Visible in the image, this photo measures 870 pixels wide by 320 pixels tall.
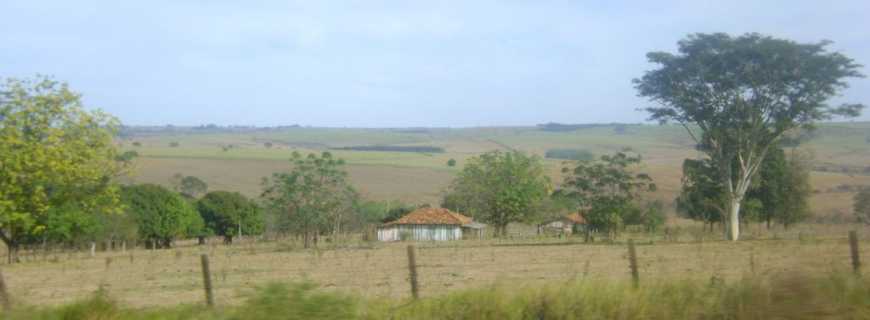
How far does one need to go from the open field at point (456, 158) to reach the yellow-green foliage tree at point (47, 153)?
1184 inches

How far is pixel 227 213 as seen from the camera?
6769cm

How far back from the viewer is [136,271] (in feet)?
91.4

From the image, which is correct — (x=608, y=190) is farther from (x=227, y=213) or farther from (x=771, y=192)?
(x=227, y=213)

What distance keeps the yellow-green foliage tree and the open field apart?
30083mm

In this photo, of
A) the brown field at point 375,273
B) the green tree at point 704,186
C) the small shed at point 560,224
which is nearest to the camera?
the brown field at point 375,273

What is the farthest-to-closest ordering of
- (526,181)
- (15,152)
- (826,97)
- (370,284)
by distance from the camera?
(526,181)
(826,97)
(15,152)
(370,284)

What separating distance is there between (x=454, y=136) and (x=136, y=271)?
168 meters

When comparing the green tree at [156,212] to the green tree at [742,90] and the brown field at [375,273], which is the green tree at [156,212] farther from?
the green tree at [742,90]

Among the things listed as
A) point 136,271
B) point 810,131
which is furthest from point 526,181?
point 136,271

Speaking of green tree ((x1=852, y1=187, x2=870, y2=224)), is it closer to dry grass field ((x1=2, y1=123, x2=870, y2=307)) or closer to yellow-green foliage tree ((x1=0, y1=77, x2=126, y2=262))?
dry grass field ((x1=2, y1=123, x2=870, y2=307))

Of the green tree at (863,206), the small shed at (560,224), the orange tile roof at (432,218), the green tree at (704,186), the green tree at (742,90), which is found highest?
the green tree at (742,90)

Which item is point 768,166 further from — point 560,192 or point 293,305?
point 293,305

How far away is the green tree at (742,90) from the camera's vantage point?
37844 millimetres

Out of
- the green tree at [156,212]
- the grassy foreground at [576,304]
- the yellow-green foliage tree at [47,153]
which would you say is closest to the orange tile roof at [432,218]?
the green tree at [156,212]
